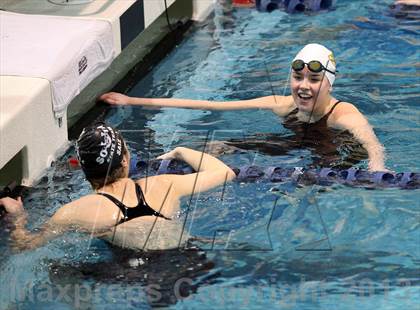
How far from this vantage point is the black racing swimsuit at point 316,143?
5809mm

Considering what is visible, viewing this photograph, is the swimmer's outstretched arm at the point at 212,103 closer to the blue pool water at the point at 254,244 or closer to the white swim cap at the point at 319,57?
the blue pool water at the point at 254,244

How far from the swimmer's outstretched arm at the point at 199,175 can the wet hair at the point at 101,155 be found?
0.95 feet

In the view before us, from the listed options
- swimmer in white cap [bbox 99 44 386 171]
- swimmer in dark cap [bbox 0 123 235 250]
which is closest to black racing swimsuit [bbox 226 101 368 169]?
swimmer in white cap [bbox 99 44 386 171]

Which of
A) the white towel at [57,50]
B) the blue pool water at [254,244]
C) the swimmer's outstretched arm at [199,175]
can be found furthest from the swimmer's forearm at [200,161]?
the white towel at [57,50]

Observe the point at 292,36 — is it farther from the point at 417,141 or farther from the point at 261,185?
the point at 261,185

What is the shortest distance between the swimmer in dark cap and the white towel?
156 centimetres

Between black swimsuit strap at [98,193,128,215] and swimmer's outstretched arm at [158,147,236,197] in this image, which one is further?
swimmer's outstretched arm at [158,147,236,197]

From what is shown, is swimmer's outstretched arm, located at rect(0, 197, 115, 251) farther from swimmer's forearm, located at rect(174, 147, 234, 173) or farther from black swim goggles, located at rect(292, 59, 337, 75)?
black swim goggles, located at rect(292, 59, 337, 75)

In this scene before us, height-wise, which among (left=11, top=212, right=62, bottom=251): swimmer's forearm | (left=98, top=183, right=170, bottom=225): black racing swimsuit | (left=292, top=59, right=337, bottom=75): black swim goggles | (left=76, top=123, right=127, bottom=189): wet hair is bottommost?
(left=11, top=212, right=62, bottom=251): swimmer's forearm

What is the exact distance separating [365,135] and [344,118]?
0.21 metres

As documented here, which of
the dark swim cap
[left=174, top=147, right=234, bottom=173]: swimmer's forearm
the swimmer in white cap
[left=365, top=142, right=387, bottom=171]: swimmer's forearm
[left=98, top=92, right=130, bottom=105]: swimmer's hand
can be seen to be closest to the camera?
the dark swim cap

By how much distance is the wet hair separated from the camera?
474cm

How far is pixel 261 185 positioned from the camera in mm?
5477

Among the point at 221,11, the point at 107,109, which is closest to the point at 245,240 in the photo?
the point at 107,109
